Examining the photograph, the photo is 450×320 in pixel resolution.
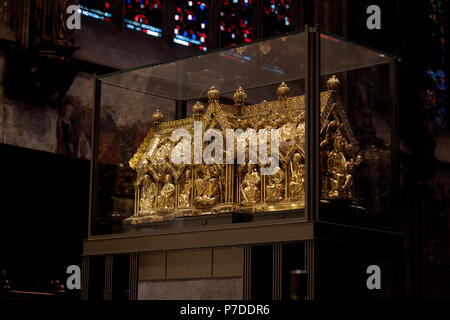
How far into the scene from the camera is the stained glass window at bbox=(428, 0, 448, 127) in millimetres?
18859

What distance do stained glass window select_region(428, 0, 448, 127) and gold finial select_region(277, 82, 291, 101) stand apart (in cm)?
1096

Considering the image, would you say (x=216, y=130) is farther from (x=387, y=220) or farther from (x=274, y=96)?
(x=387, y=220)

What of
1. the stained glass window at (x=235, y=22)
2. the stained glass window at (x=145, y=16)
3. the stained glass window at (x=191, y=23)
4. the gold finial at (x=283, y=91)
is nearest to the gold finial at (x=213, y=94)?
the gold finial at (x=283, y=91)

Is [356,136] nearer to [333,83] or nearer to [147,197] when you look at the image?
[333,83]

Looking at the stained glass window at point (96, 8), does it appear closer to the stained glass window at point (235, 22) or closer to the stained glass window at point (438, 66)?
the stained glass window at point (235, 22)

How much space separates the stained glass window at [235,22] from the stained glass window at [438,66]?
4.24 meters

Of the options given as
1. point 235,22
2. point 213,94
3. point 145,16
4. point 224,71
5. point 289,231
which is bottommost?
point 289,231

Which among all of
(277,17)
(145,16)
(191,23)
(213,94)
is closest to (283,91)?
(213,94)

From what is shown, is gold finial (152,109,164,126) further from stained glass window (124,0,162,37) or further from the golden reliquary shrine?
stained glass window (124,0,162,37)

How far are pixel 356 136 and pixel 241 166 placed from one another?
1.01m

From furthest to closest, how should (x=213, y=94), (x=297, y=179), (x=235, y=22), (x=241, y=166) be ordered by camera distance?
(x=235, y=22) → (x=213, y=94) → (x=241, y=166) → (x=297, y=179)

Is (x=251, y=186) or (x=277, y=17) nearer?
(x=251, y=186)

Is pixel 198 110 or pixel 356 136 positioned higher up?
pixel 198 110

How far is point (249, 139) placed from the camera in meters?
8.15
